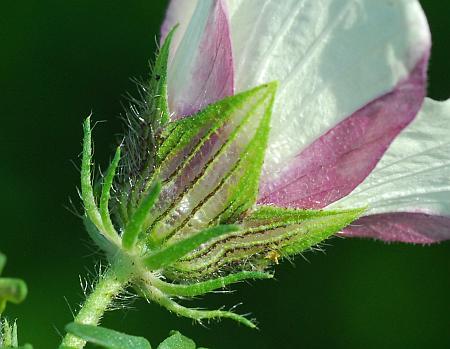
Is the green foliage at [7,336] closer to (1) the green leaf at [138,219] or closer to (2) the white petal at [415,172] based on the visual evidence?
(1) the green leaf at [138,219]

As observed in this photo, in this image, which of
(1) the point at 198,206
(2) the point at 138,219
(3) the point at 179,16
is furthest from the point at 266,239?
(3) the point at 179,16

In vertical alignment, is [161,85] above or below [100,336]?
above

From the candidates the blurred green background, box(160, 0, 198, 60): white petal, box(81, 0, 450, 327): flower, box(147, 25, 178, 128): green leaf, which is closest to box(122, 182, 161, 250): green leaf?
box(81, 0, 450, 327): flower

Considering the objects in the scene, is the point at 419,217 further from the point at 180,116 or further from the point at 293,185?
the point at 180,116

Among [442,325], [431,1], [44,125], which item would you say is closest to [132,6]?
[44,125]

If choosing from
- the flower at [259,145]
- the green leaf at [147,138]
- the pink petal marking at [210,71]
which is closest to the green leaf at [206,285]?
the flower at [259,145]

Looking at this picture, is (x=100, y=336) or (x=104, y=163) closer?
(x=100, y=336)

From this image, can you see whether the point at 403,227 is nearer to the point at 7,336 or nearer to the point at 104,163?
the point at 7,336
